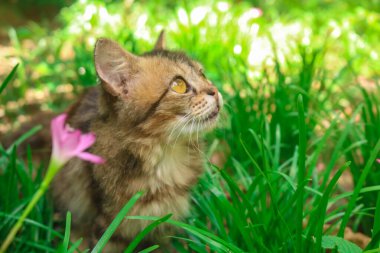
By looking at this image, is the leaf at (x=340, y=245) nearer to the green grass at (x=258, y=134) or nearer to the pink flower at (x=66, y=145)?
the green grass at (x=258, y=134)

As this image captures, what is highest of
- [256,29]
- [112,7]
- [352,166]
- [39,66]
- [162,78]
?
[112,7]

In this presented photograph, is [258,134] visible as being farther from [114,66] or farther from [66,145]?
[66,145]

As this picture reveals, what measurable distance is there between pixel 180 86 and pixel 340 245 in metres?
0.98

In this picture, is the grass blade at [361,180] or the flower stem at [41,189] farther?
the grass blade at [361,180]

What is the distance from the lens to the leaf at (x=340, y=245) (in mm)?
1570

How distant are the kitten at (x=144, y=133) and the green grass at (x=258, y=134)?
0.18 m

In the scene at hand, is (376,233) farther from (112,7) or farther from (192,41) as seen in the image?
(112,7)

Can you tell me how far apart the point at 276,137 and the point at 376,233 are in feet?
4.04

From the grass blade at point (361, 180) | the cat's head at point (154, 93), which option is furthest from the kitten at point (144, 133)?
the grass blade at point (361, 180)

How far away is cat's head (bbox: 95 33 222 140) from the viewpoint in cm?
205

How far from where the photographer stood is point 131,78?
216cm

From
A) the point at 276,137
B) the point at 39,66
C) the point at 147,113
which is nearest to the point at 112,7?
the point at 39,66

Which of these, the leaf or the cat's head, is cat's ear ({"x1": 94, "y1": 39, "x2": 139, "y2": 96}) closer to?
the cat's head

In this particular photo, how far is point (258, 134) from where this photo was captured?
97.8 inches
